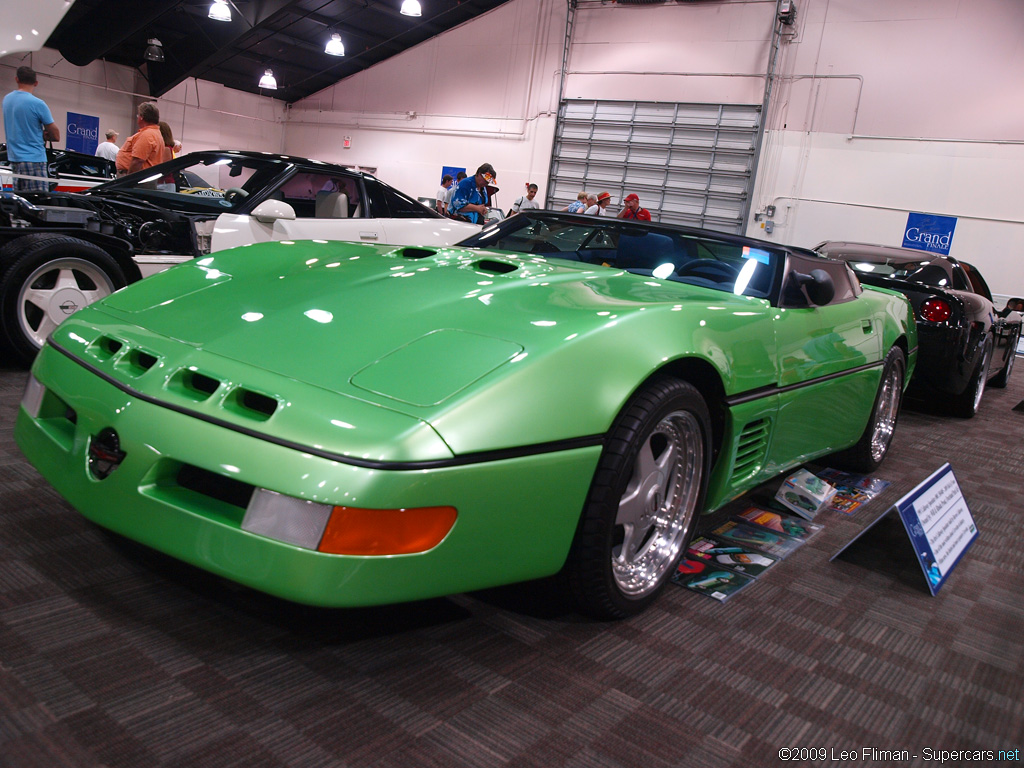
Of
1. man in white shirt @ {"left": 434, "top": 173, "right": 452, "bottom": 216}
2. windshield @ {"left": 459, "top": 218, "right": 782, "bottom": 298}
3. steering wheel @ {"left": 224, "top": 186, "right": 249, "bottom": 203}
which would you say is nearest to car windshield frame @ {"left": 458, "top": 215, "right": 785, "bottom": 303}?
windshield @ {"left": 459, "top": 218, "right": 782, "bottom": 298}

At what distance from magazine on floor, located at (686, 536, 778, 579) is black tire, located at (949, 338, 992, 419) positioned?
3.46 metres

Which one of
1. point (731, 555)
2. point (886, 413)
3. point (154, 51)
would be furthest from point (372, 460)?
point (154, 51)

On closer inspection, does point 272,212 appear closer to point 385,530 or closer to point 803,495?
point 803,495

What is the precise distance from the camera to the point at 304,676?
4.69 ft

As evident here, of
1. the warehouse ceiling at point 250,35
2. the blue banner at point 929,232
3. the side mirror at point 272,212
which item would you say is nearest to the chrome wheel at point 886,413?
the side mirror at point 272,212

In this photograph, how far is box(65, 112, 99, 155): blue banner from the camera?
52.9 feet

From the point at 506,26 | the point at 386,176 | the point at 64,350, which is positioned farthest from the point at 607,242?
the point at 386,176

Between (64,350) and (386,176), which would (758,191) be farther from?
(64,350)

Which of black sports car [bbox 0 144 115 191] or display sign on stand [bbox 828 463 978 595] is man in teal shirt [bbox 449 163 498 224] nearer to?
black sports car [bbox 0 144 115 191]

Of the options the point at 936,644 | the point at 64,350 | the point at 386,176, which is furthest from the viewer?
the point at 386,176

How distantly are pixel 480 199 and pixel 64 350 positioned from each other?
23.0 feet

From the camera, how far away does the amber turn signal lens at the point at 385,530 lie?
1.24 m

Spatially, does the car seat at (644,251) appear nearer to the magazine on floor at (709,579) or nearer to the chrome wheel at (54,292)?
the magazine on floor at (709,579)

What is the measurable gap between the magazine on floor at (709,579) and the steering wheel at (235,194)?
3.41m
